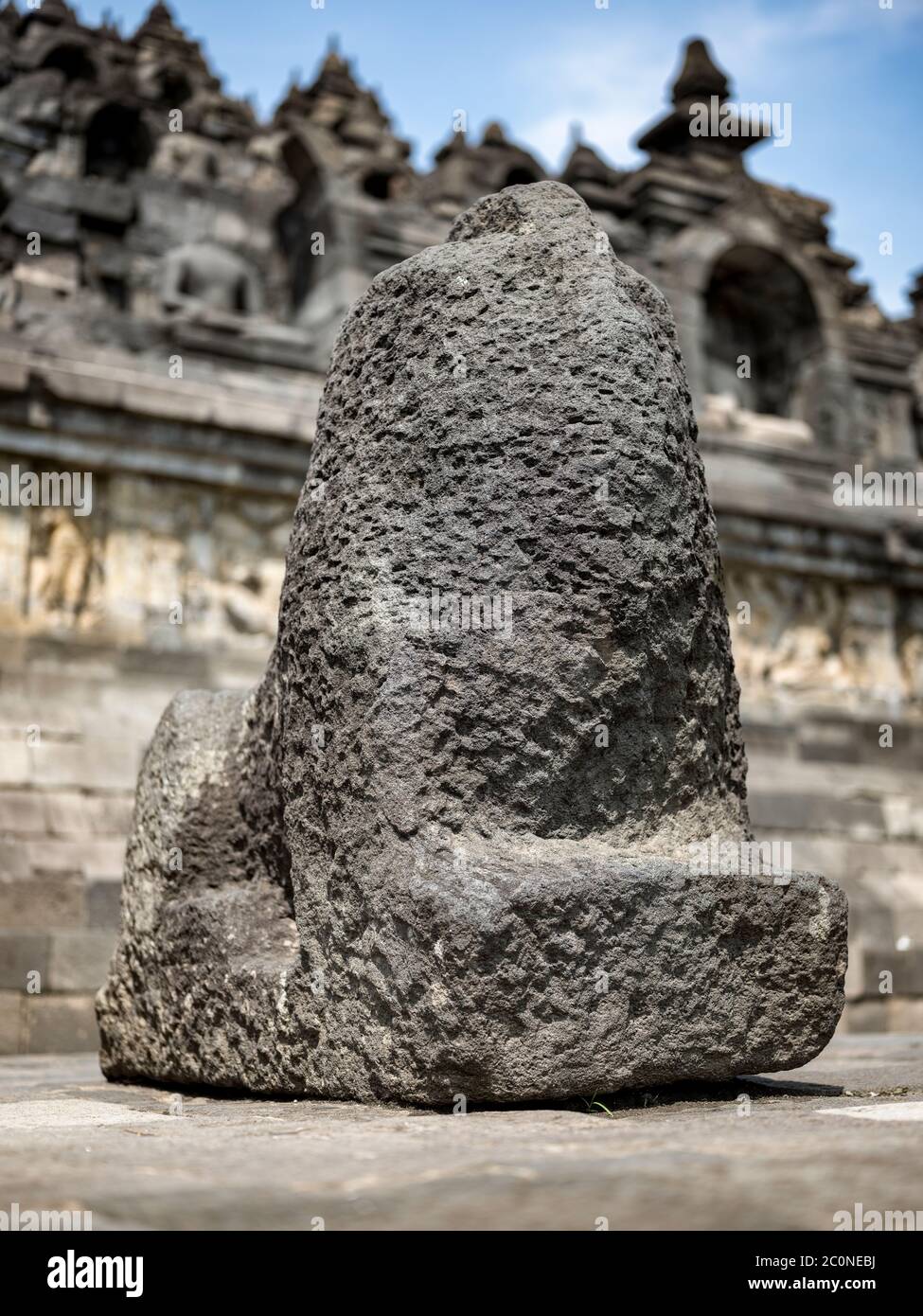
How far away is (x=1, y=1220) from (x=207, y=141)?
21.5 m

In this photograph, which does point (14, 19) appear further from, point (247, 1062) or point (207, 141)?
point (247, 1062)

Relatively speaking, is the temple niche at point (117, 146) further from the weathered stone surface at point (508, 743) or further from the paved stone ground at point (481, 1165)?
the paved stone ground at point (481, 1165)

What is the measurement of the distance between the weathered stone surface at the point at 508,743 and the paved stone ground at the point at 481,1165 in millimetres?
187

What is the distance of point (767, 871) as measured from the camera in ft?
10.2

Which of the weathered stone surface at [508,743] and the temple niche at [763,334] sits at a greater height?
the temple niche at [763,334]

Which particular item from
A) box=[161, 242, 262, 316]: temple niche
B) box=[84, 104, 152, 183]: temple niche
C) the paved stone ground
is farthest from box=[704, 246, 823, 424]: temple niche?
the paved stone ground

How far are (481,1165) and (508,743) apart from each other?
118 centimetres

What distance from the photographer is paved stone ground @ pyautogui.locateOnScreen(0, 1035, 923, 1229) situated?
1.68 meters

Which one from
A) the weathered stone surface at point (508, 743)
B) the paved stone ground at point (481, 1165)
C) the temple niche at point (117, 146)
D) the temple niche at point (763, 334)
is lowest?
the paved stone ground at point (481, 1165)

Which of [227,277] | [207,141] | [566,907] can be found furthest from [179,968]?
[207,141]

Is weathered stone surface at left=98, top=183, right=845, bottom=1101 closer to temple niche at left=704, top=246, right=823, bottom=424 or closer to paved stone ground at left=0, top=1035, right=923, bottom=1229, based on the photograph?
paved stone ground at left=0, top=1035, right=923, bottom=1229

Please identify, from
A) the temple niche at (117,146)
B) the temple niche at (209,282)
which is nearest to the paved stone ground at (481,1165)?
the temple niche at (209,282)

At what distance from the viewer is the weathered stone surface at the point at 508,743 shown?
9.36 feet

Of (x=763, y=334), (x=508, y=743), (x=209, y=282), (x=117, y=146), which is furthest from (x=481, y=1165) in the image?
(x=117, y=146)
